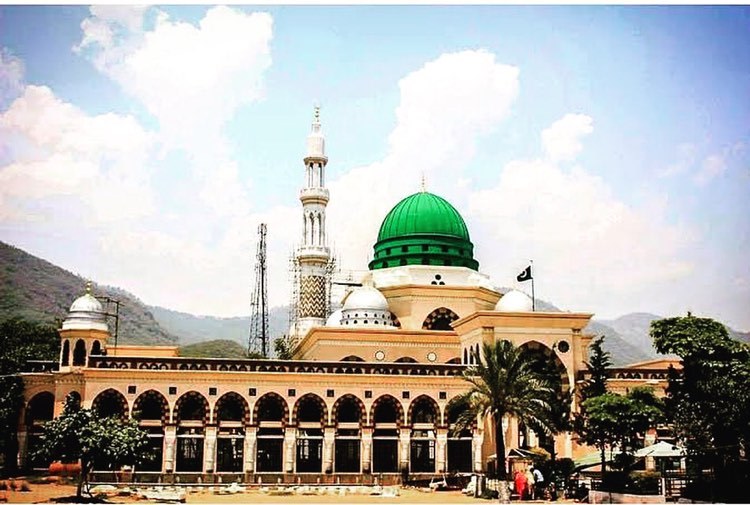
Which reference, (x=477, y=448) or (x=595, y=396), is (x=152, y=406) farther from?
(x=595, y=396)

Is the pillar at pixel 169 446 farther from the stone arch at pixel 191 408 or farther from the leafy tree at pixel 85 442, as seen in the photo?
the leafy tree at pixel 85 442

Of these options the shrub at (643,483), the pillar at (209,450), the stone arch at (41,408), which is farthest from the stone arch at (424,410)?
the stone arch at (41,408)

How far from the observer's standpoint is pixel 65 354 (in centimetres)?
4675

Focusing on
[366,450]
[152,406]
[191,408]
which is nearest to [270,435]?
[191,408]

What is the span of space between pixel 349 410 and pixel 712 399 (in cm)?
1945

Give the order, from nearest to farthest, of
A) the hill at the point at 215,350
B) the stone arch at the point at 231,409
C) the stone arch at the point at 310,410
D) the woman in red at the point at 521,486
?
1. the woman in red at the point at 521,486
2. the stone arch at the point at 231,409
3. the stone arch at the point at 310,410
4. the hill at the point at 215,350

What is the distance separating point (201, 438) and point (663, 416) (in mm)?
21957

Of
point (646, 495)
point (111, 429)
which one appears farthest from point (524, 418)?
point (111, 429)

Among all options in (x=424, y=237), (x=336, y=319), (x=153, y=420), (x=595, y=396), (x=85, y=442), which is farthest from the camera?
(x=424, y=237)

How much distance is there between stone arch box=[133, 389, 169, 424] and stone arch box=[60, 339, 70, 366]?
5.40 metres

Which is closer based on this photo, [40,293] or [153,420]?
[153,420]

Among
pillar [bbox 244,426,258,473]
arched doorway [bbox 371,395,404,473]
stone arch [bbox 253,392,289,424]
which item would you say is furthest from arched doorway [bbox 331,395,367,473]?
pillar [bbox 244,426,258,473]

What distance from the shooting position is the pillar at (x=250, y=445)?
4353 cm

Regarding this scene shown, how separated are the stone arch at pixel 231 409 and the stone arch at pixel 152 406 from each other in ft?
8.14
